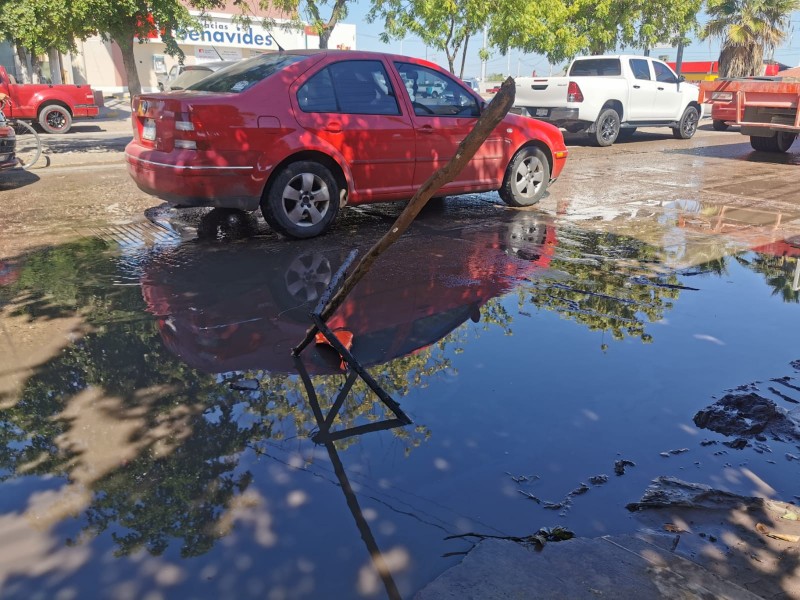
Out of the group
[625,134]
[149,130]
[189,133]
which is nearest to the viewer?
[189,133]

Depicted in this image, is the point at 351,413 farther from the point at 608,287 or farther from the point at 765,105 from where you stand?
the point at 765,105

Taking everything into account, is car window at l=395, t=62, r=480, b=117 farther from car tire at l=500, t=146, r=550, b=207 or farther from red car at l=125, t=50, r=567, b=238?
car tire at l=500, t=146, r=550, b=207

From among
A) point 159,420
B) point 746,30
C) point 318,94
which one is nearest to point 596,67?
point 318,94

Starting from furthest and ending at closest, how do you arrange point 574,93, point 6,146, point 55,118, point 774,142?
point 55,118, point 574,93, point 774,142, point 6,146

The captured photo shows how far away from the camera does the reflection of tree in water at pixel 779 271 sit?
596 centimetres

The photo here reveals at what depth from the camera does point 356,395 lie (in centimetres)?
392

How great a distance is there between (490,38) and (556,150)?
48.4ft

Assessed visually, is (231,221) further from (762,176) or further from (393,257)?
(762,176)

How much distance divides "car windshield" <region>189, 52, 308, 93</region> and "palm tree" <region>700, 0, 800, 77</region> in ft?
103

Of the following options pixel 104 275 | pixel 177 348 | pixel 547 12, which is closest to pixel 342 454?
pixel 177 348

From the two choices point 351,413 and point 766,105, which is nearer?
point 351,413

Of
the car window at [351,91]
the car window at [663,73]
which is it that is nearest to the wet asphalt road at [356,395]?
the car window at [351,91]

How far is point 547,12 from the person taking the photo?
21.4 meters

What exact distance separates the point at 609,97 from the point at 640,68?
1.70m
